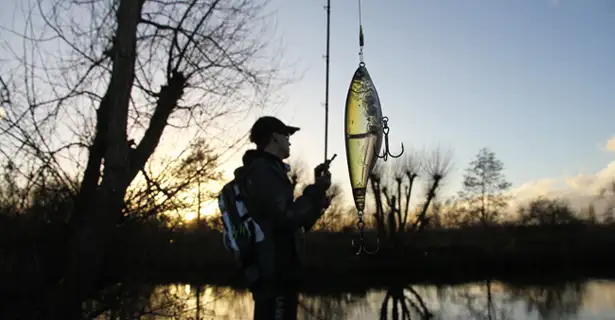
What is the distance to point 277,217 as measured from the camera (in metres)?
2.22

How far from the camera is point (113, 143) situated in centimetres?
454

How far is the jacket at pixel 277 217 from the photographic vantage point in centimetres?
222

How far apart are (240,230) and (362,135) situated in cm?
97

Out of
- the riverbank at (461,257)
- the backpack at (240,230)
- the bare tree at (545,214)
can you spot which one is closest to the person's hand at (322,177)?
the backpack at (240,230)

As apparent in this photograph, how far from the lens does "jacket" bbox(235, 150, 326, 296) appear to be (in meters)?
2.22

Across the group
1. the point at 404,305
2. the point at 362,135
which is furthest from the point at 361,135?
the point at 404,305

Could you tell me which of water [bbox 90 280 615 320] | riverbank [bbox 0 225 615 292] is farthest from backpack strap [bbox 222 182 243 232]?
riverbank [bbox 0 225 615 292]

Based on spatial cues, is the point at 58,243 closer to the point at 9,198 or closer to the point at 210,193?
the point at 9,198

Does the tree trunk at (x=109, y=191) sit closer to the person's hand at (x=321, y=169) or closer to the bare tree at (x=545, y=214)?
the person's hand at (x=321, y=169)

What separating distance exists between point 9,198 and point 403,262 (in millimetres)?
20045

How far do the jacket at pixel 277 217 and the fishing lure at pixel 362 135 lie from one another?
2.50ft

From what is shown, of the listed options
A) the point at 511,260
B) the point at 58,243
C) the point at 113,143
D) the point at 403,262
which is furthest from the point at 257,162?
the point at 511,260

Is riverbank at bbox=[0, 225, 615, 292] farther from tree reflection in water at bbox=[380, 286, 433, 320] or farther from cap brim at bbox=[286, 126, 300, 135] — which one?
cap brim at bbox=[286, 126, 300, 135]

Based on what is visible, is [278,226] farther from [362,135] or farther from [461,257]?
[461,257]
